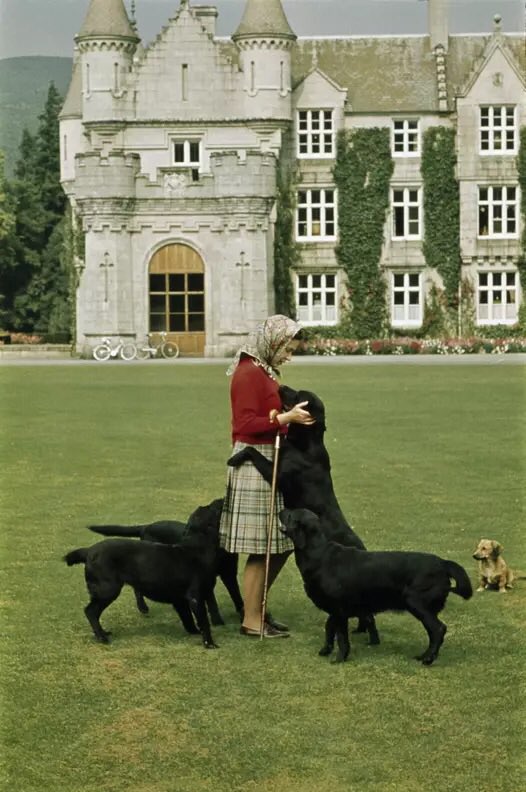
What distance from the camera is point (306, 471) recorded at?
29.0ft

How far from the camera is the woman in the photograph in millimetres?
8664

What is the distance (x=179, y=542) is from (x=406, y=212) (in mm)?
44704

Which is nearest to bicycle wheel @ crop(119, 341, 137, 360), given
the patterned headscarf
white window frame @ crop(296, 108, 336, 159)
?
white window frame @ crop(296, 108, 336, 159)

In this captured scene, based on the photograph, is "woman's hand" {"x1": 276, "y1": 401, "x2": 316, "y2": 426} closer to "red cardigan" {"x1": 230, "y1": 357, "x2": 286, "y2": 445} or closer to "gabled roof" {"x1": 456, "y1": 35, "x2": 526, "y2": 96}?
"red cardigan" {"x1": 230, "y1": 357, "x2": 286, "y2": 445}

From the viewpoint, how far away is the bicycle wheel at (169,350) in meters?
47.2

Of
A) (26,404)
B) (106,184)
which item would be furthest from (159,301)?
(26,404)

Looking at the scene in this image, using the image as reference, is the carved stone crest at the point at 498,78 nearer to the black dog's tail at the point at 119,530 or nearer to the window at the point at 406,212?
the window at the point at 406,212

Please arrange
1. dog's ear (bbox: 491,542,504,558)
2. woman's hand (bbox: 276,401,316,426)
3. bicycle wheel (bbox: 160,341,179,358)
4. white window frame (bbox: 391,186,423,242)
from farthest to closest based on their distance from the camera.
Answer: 1. white window frame (bbox: 391,186,423,242)
2. bicycle wheel (bbox: 160,341,179,358)
3. dog's ear (bbox: 491,542,504,558)
4. woman's hand (bbox: 276,401,316,426)

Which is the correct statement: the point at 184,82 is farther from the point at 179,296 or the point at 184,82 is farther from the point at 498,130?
the point at 498,130

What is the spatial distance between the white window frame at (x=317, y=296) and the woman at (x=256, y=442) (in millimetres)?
42998

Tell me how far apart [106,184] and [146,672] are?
4037cm

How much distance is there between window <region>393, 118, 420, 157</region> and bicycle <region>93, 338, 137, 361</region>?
1208cm

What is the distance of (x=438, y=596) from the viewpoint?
26.3 ft

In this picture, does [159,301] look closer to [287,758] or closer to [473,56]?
[473,56]
